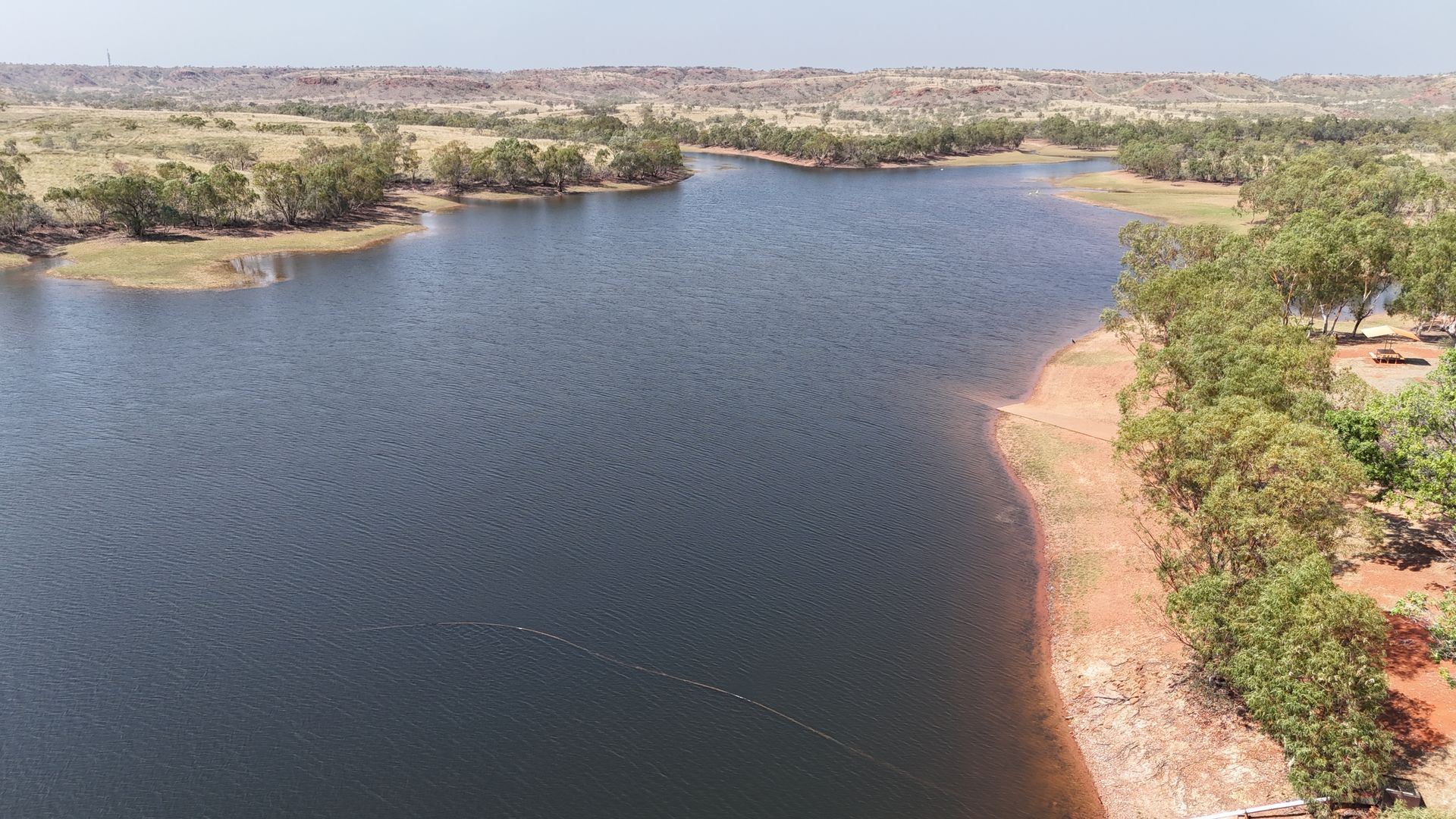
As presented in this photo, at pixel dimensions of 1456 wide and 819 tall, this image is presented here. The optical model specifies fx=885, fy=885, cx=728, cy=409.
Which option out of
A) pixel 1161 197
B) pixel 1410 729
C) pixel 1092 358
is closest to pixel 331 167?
pixel 1092 358

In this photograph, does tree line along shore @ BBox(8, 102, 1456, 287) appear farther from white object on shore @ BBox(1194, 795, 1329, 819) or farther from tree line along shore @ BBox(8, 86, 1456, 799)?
white object on shore @ BBox(1194, 795, 1329, 819)

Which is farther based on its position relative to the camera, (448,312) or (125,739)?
(448,312)

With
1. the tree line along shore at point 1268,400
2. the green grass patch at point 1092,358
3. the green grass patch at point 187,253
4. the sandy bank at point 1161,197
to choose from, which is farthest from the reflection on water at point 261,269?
the sandy bank at point 1161,197

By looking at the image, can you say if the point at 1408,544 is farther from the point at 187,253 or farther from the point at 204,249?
the point at 204,249

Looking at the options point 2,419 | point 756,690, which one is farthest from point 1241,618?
point 2,419

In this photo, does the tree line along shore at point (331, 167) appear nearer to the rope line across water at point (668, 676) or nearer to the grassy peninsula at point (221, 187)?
the grassy peninsula at point (221, 187)

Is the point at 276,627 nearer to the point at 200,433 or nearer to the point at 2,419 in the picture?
the point at 200,433
